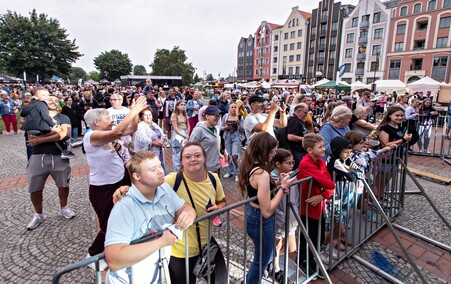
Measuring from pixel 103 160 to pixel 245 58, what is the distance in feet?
265

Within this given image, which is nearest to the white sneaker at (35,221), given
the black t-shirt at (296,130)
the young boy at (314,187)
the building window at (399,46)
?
the young boy at (314,187)

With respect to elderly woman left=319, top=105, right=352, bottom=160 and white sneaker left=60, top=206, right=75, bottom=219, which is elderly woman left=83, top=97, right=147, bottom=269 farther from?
elderly woman left=319, top=105, right=352, bottom=160

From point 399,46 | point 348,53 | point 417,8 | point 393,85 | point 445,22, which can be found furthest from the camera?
point 348,53

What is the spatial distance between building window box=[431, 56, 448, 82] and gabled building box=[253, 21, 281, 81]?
34.9 m

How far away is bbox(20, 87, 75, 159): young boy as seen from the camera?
140 inches

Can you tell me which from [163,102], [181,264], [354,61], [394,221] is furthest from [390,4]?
[181,264]

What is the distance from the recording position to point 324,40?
174 feet

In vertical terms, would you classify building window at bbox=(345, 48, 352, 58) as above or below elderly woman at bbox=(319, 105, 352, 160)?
above

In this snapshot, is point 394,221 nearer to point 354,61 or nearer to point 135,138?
point 135,138

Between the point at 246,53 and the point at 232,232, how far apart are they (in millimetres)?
79998

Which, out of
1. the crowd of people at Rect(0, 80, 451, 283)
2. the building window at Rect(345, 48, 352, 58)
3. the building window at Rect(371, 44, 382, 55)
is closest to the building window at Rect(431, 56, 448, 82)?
the building window at Rect(371, 44, 382, 55)

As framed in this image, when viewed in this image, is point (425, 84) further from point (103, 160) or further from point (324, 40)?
point (324, 40)

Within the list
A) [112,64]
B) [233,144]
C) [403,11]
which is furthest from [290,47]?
[233,144]

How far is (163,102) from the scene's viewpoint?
33.8 feet
